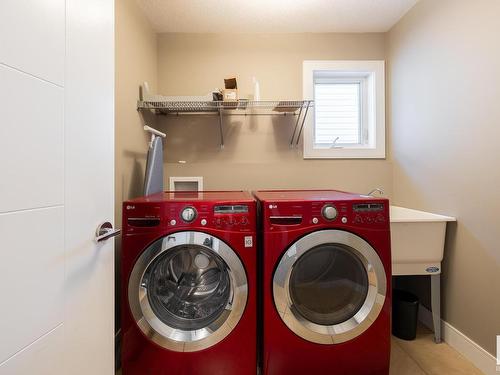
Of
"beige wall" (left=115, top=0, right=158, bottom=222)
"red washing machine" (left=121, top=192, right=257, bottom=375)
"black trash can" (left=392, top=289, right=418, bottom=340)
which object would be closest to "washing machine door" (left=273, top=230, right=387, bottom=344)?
"red washing machine" (left=121, top=192, right=257, bottom=375)

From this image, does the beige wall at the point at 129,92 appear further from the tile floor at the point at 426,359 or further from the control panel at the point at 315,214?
the tile floor at the point at 426,359

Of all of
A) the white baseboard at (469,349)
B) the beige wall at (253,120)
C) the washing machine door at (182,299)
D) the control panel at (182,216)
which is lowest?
the white baseboard at (469,349)

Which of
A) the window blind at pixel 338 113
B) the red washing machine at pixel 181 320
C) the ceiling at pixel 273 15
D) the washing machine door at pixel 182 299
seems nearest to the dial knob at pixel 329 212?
the red washing machine at pixel 181 320

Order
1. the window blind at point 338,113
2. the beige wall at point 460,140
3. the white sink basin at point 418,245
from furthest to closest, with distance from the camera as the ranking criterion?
the window blind at point 338,113
the white sink basin at point 418,245
the beige wall at point 460,140

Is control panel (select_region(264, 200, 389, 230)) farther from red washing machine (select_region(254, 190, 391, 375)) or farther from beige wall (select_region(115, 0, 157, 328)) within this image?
beige wall (select_region(115, 0, 157, 328))

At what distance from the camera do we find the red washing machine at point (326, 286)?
1291 millimetres

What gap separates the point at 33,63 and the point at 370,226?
141 cm

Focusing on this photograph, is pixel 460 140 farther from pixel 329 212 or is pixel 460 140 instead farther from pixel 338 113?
pixel 338 113

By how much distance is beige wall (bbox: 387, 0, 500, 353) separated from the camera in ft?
4.48

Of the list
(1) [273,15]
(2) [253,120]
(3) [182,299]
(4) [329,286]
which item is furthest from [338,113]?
(3) [182,299]

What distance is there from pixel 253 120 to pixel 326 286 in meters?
1.48

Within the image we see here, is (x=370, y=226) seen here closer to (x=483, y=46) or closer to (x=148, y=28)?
(x=483, y=46)

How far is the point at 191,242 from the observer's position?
1.25 m

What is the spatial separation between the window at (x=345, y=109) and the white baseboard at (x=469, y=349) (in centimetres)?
134
